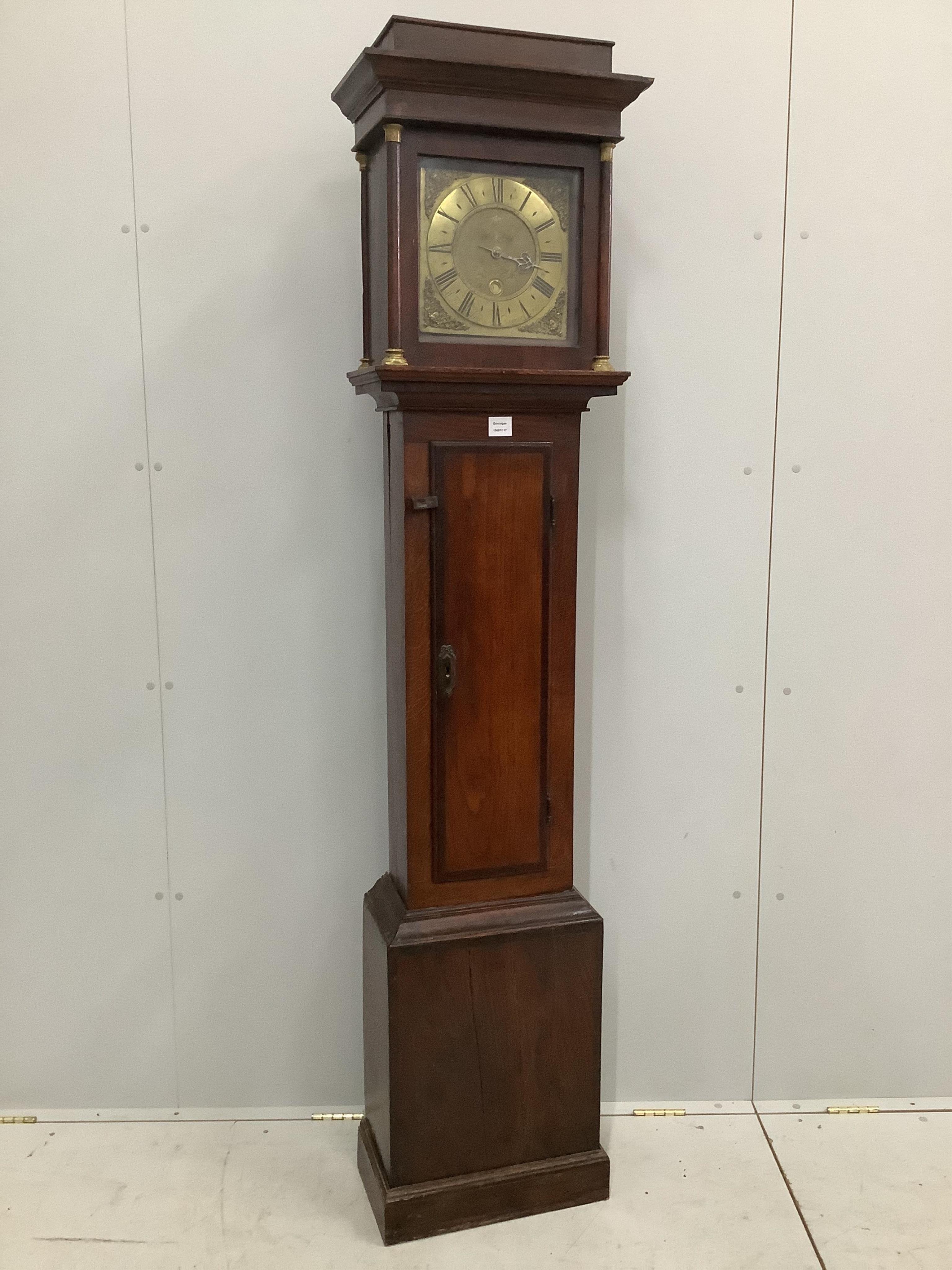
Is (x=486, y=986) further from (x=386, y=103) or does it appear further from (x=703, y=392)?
(x=386, y=103)

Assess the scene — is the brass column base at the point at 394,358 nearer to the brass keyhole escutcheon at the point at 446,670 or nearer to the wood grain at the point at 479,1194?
the brass keyhole escutcheon at the point at 446,670

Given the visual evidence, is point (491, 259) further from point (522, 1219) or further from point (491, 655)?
point (522, 1219)

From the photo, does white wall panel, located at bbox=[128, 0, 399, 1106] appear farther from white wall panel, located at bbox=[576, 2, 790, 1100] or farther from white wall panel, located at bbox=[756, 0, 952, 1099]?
white wall panel, located at bbox=[756, 0, 952, 1099]

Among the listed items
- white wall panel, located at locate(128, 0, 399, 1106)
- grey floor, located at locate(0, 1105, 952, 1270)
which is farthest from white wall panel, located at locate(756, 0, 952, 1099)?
white wall panel, located at locate(128, 0, 399, 1106)

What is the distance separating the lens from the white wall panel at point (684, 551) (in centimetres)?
203

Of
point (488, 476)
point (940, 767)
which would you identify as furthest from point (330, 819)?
point (940, 767)

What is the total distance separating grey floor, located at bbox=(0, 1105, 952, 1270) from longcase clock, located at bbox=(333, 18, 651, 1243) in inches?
3.2

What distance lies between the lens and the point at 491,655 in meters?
1.85

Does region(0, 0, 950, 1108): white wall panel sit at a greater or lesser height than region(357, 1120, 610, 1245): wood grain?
greater

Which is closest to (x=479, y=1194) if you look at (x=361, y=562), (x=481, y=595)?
(x=481, y=595)

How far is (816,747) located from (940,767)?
282mm

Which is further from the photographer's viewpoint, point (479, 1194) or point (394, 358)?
point (479, 1194)

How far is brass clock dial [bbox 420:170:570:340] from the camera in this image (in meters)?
1.68

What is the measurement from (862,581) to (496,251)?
1.06 metres
